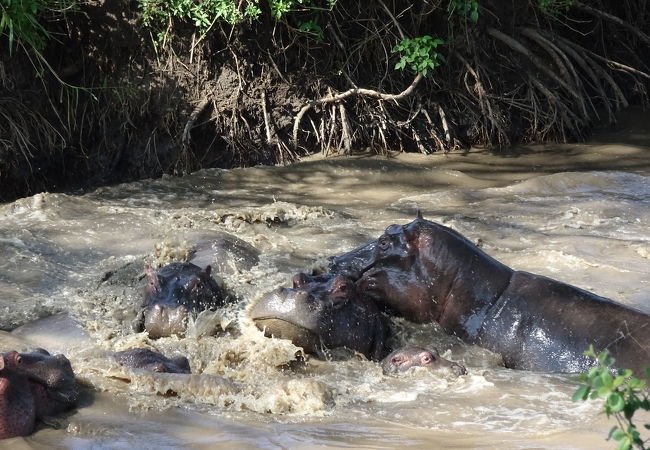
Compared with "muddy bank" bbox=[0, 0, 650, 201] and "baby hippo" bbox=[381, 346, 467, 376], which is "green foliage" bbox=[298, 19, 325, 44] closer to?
"muddy bank" bbox=[0, 0, 650, 201]

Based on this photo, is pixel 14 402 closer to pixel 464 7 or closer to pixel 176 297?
pixel 176 297

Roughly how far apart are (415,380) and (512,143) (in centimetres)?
Answer: 727

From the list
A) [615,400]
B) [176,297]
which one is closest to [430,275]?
[176,297]

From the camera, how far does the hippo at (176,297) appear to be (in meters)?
5.79

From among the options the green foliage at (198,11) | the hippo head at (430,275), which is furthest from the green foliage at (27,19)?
the hippo head at (430,275)

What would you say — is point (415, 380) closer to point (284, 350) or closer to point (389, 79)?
point (284, 350)

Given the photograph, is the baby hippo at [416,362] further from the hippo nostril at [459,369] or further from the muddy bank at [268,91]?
the muddy bank at [268,91]

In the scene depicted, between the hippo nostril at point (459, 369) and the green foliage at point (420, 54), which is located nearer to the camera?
the hippo nostril at point (459, 369)

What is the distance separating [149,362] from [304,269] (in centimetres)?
215

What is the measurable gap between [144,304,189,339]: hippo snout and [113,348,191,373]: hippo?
862 millimetres

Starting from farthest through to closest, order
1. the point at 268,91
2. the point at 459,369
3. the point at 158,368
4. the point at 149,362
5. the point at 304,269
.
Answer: the point at 268,91
the point at 304,269
the point at 459,369
the point at 149,362
the point at 158,368

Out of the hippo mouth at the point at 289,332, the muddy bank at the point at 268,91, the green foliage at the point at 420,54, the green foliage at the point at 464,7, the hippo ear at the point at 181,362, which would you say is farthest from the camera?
the green foliage at the point at 464,7

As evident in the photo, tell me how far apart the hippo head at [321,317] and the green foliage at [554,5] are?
7.04m

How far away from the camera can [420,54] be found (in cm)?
1084
